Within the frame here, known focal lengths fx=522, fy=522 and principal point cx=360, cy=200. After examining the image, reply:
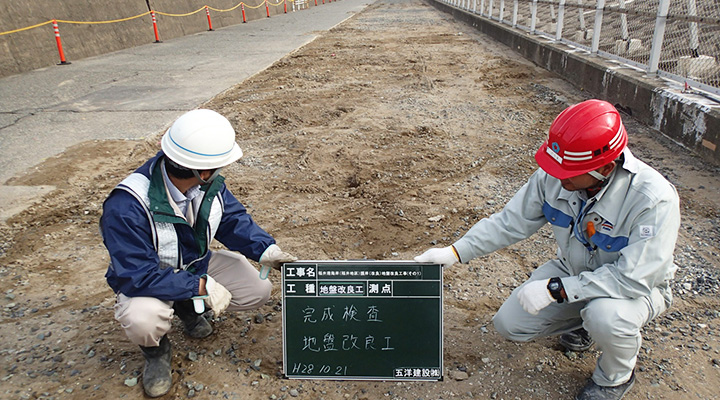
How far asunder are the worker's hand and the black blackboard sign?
85mm

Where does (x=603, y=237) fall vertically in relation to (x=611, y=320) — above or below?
above

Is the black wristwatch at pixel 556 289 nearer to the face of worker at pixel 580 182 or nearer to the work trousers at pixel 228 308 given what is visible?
the face of worker at pixel 580 182

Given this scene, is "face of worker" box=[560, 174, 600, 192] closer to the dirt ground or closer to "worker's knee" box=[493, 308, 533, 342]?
"worker's knee" box=[493, 308, 533, 342]

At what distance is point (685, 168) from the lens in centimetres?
490

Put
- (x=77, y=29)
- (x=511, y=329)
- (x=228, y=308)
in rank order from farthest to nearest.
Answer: (x=77, y=29), (x=228, y=308), (x=511, y=329)

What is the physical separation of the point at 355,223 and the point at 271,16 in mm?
26520

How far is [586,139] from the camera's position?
6.88 ft

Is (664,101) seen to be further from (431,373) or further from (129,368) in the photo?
(129,368)

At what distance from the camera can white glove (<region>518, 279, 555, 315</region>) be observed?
7.44 ft

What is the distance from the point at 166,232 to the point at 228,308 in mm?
642

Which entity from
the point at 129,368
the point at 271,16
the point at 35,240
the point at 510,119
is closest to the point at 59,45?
the point at 35,240

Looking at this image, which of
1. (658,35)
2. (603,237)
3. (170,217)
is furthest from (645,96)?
(170,217)

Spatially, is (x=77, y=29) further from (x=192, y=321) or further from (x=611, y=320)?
(x=611, y=320)

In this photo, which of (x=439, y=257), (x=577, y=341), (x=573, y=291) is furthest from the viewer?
(x=577, y=341)
